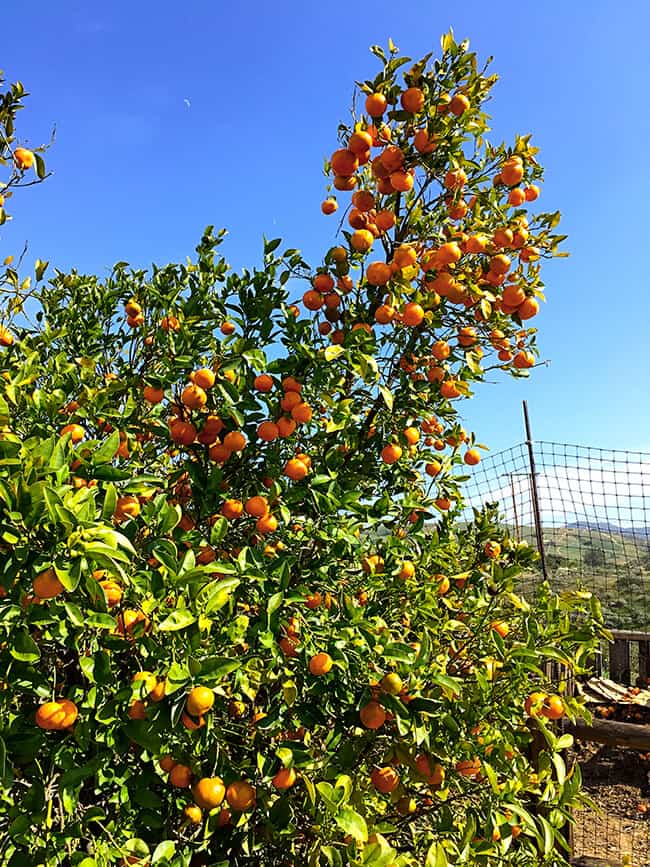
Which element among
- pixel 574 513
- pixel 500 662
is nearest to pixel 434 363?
pixel 500 662

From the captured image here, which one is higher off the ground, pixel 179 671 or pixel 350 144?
pixel 350 144

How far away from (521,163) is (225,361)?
1.17m

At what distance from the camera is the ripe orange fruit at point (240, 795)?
4.47 feet

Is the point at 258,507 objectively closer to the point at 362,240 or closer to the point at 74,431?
the point at 74,431

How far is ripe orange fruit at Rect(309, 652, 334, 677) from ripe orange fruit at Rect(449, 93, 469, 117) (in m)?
1.56

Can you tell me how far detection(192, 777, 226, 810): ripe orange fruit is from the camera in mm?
1306

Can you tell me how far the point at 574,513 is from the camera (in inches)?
240

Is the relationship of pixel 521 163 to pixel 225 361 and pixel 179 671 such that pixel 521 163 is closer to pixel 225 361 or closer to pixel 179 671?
pixel 225 361

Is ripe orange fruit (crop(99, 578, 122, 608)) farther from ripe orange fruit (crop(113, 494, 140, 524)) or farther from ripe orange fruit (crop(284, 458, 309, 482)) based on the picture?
ripe orange fruit (crop(284, 458, 309, 482))

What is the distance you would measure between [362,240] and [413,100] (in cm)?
46

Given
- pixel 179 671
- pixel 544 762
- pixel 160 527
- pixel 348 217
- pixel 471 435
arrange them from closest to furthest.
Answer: pixel 179 671, pixel 160 527, pixel 544 762, pixel 348 217, pixel 471 435

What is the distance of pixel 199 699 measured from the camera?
1091 mm

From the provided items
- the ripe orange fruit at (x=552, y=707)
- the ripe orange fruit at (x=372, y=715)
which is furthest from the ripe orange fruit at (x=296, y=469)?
the ripe orange fruit at (x=552, y=707)

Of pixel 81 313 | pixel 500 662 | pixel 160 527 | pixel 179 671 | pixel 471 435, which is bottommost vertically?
pixel 500 662
